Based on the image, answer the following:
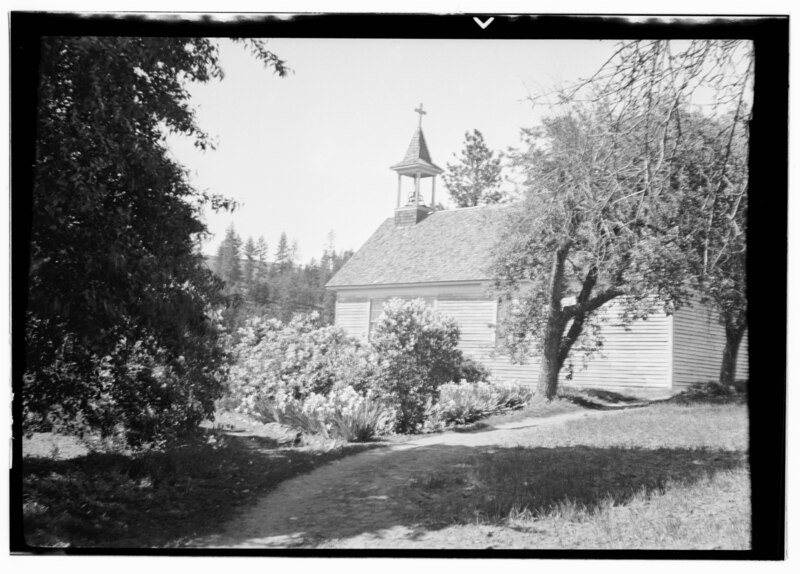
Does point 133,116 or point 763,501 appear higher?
point 133,116

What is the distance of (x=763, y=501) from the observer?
3.93 meters

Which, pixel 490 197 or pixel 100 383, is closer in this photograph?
pixel 100 383

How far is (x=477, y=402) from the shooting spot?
5.36 m

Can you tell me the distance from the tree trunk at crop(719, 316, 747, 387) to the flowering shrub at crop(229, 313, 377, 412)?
297cm

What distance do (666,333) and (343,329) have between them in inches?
108

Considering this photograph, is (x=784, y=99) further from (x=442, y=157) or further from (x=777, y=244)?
(x=442, y=157)

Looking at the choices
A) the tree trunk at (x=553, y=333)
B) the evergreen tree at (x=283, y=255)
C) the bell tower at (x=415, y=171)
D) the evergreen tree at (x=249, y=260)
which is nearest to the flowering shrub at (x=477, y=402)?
the tree trunk at (x=553, y=333)

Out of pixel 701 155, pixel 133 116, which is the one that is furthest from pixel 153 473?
pixel 701 155

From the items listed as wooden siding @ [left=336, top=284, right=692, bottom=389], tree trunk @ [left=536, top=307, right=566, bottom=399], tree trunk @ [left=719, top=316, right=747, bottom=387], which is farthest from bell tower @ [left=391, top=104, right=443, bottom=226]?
tree trunk @ [left=719, top=316, right=747, bottom=387]

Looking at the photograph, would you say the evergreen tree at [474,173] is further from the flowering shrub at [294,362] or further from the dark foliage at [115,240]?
the flowering shrub at [294,362]

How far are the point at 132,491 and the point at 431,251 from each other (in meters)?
2.95

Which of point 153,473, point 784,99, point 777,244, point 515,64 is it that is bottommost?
point 153,473

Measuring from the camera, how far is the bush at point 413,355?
5.66 metres

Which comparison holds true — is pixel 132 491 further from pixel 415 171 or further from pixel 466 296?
pixel 466 296
